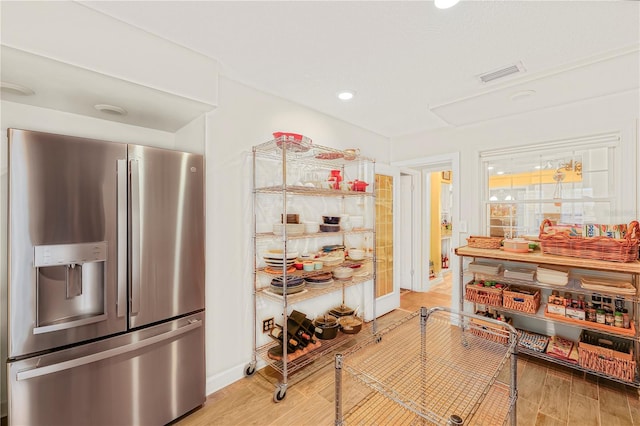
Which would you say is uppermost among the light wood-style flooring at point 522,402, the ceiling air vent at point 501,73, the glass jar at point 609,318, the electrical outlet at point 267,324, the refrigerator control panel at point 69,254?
the ceiling air vent at point 501,73

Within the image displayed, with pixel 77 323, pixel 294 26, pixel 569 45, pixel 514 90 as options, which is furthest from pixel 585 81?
pixel 77 323

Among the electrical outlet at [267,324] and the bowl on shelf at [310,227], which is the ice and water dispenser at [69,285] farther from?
the bowl on shelf at [310,227]

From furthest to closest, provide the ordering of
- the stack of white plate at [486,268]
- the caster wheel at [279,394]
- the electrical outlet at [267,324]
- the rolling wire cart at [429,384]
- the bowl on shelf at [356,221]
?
the bowl on shelf at [356,221] < the stack of white plate at [486,268] < the electrical outlet at [267,324] < the caster wheel at [279,394] < the rolling wire cart at [429,384]

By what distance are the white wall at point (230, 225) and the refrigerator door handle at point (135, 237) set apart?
53 centimetres

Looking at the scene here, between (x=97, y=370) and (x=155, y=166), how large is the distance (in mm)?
1193

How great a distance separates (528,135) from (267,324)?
327 centimetres

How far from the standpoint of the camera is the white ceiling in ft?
4.91

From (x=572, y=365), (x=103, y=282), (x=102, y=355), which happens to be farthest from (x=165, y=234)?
(x=572, y=365)

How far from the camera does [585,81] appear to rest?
7.29ft

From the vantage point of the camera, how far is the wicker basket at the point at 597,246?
7.01 feet

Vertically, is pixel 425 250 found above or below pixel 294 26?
below

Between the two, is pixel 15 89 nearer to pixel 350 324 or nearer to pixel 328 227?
pixel 328 227

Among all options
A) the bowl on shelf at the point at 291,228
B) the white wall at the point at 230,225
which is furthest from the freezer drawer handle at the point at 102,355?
the bowl on shelf at the point at 291,228

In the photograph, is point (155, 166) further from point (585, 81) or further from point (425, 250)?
point (425, 250)
